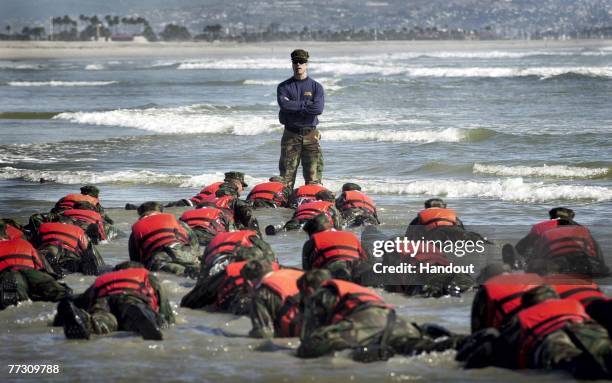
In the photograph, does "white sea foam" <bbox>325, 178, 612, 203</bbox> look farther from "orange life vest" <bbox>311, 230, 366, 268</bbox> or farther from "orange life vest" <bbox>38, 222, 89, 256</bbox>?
"orange life vest" <bbox>311, 230, 366, 268</bbox>

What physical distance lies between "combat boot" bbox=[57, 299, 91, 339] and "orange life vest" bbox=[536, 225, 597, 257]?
15.9 feet

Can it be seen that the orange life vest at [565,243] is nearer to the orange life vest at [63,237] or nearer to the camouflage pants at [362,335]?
the camouflage pants at [362,335]

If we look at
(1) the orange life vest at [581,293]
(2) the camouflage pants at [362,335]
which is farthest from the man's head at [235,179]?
(1) the orange life vest at [581,293]

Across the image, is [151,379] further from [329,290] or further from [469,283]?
Result: [469,283]

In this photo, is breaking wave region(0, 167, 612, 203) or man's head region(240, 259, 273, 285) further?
breaking wave region(0, 167, 612, 203)

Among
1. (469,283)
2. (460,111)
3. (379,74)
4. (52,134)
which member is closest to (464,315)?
(469,283)

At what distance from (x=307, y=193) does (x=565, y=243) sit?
6005 mm

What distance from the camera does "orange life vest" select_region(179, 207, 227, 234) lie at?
1487 cm

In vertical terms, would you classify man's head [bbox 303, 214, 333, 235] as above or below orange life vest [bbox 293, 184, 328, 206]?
above

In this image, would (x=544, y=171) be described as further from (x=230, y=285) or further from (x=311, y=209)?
(x=230, y=285)

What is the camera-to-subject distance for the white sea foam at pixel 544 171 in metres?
23.1

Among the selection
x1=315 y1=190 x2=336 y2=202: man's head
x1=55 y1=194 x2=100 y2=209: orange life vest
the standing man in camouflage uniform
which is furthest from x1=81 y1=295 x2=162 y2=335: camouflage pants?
the standing man in camouflage uniform

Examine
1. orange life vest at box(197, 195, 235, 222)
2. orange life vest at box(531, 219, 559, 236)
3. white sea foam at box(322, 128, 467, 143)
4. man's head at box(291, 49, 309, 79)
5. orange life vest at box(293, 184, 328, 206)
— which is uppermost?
man's head at box(291, 49, 309, 79)

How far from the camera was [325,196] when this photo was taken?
53.6ft
